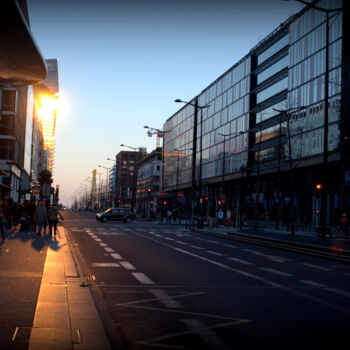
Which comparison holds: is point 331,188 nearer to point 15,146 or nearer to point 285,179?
point 285,179

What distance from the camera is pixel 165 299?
8.54m

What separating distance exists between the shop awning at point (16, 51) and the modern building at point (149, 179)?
109 meters

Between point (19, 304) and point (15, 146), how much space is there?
5249 cm

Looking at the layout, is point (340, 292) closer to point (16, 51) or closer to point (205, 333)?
point (205, 333)

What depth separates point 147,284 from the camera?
33.5 ft

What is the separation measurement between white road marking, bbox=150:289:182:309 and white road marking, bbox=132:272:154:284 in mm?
1193

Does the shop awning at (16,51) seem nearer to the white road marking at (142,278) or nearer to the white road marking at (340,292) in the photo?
the white road marking at (142,278)

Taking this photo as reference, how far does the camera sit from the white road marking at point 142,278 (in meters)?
10.6

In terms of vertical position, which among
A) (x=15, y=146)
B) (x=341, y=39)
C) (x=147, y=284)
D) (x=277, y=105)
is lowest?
(x=147, y=284)

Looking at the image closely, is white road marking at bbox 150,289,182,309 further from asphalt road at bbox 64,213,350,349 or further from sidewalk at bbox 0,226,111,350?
sidewalk at bbox 0,226,111,350

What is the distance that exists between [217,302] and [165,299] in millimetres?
846

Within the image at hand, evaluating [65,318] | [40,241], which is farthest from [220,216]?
[65,318]

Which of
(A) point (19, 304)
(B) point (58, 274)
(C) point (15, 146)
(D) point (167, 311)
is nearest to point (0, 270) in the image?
(B) point (58, 274)

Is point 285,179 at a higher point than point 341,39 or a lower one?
lower
